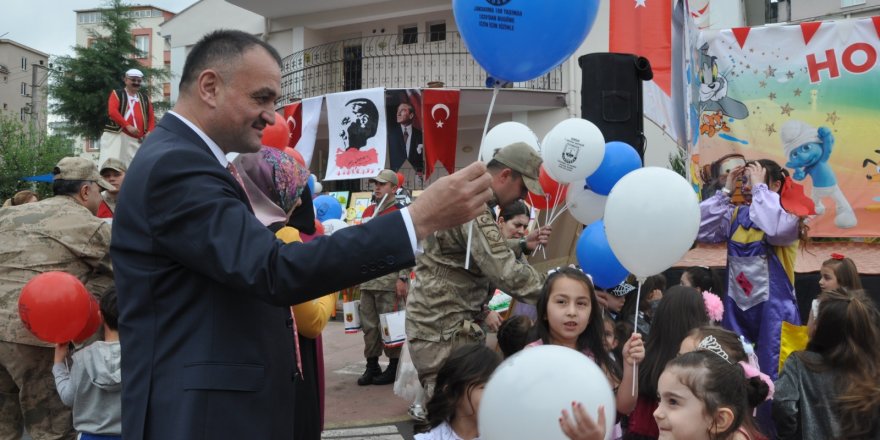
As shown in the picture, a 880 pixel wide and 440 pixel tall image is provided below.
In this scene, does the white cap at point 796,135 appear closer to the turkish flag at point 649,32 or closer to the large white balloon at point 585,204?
the turkish flag at point 649,32

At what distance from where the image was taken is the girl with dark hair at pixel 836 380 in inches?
124

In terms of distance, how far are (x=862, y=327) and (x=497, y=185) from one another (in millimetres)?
1876

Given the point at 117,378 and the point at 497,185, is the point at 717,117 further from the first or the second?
the point at 117,378

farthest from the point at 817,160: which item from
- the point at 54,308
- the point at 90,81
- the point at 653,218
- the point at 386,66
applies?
the point at 90,81

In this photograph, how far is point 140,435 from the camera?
188 cm

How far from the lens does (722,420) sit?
8.32 feet

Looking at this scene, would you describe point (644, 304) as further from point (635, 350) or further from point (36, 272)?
point (36, 272)

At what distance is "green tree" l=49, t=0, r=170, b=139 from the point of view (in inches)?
1029

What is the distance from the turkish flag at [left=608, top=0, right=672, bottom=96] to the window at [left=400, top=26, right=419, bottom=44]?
12.4 meters

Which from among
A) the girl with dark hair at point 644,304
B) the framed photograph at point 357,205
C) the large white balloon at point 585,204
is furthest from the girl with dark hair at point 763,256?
the framed photograph at point 357,205

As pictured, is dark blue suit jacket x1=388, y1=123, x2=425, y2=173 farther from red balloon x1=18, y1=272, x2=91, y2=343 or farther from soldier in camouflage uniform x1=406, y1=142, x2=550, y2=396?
red balloon x1=18, y1=272, x2=91, y2=343

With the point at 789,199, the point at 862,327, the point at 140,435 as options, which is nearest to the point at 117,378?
the point at 140,435

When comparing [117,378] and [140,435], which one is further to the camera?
[117,378]

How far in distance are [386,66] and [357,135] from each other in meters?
5.58
